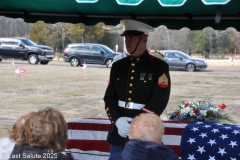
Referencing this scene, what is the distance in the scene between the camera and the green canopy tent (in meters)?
3.90

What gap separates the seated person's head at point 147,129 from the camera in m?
2.35

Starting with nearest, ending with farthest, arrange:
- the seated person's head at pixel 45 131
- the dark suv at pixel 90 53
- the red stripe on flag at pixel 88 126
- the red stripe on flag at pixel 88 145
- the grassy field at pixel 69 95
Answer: the seated person's head at pixel 45 131
the red stripe on flag at pixel 88 145
the red stripe on flag at pixel 88 126
the grassy field at pixel 69 95
the dark suv at pixel 90 53

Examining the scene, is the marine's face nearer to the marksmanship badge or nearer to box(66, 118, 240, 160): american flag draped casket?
the marksmanship badge

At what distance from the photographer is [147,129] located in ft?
7.74

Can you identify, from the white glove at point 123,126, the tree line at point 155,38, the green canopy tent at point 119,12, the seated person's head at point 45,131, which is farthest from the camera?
the tree line at point 155,38

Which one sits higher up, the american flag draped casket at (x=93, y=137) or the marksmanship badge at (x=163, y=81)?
the marksmanship badge at (x=163, y=81)

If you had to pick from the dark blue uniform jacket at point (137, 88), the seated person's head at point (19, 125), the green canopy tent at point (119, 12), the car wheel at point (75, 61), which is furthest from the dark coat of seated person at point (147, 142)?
the car wheel at point (75, 61)

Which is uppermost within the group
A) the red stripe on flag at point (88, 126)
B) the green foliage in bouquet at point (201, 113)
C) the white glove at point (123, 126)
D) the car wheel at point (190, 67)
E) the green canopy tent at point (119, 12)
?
the green canopy tent at point (119, 12)

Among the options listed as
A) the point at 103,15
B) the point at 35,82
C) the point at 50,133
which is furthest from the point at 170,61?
the point at 50,133

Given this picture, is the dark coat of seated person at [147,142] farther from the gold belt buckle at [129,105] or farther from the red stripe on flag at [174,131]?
the red stripe on flag at [174,131]

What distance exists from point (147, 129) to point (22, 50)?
24.0 metres

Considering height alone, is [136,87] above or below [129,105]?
above

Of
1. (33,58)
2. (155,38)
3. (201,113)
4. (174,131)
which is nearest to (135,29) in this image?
(174,131)

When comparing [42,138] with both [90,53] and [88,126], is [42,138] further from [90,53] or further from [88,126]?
[90,53]
